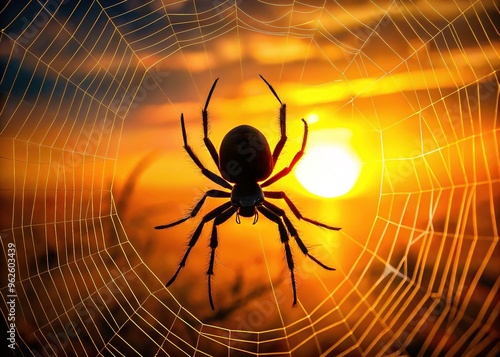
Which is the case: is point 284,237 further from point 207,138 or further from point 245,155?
point 207,138

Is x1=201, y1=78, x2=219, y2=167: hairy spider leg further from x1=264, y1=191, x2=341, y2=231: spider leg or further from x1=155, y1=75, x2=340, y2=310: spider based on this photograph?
x1=264, y1=191, x2=341, y2=231: spider leg

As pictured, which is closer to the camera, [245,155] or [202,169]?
[245,155]

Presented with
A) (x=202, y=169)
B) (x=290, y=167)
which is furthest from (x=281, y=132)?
(x=202, y=169)

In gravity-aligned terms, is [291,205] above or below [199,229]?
above

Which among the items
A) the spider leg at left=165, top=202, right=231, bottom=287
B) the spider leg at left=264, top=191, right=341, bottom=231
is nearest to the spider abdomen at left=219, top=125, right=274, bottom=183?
the spider leg at left=264, top=191, right=341, bottom=231

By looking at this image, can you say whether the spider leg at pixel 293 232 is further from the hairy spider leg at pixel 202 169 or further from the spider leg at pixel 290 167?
the hairy spider leg at pixel 202 169

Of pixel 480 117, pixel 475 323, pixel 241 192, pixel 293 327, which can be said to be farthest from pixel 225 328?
pixel 480 117

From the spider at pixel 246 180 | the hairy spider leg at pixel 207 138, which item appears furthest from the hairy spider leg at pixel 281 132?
the hairy spider leg at pixel 207 138
